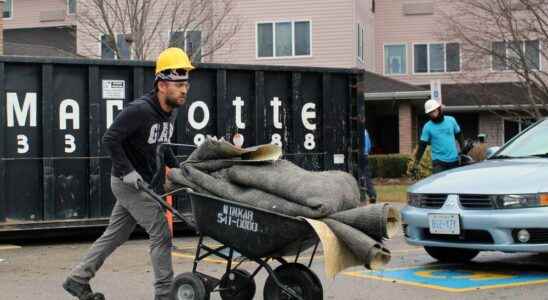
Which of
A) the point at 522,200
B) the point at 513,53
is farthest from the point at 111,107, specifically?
the point at 513,53

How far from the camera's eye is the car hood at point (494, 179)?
861 centimetres

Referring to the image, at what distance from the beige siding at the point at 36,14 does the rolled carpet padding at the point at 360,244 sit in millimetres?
34125

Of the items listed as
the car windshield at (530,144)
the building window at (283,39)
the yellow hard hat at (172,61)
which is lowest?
the car windshield at (530,144)

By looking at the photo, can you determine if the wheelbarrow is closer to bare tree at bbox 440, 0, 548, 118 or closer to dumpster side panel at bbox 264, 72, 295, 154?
dumpster side panel at bbox 264, 72, 295, 154

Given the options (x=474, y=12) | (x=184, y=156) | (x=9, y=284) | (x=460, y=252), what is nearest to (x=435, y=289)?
(x=460, y=252)

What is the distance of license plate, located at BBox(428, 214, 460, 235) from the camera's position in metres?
8.74

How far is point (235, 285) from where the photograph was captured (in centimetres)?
662

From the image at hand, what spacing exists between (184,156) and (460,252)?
4313 millimetres

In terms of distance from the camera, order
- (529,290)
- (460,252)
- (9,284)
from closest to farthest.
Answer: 1. (529,290)
2. (9,284)
3. (460,252)

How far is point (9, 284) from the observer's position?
28.3 ft

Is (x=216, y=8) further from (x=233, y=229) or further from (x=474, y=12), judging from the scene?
(x=233, y=229)

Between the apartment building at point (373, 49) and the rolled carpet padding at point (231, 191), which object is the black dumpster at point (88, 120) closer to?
the rolled carpet padding at point (231, 191)

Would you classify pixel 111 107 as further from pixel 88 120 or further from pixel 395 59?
pixel 395 59

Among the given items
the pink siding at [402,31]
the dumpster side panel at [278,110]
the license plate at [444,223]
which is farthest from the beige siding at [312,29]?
the license plate at [444,223]
